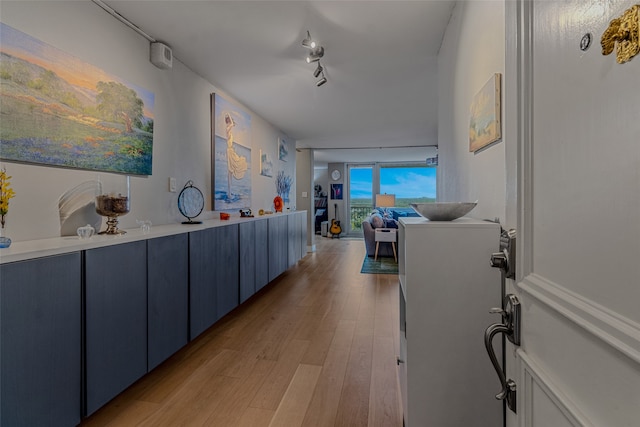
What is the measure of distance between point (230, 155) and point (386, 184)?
7.81 metres

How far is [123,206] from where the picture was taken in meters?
1.95

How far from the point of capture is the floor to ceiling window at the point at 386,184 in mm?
10664

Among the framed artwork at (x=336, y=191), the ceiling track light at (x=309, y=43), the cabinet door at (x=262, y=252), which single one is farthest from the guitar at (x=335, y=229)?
the ceiling track light at (x=309, y=43)

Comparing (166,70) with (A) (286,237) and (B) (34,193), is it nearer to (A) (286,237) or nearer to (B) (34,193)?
(B) (34,193)

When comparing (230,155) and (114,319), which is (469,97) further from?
(230,155)

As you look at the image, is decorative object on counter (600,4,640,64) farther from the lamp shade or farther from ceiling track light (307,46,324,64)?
the lamp shade

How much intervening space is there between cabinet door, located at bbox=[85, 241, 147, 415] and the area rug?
12.4ft

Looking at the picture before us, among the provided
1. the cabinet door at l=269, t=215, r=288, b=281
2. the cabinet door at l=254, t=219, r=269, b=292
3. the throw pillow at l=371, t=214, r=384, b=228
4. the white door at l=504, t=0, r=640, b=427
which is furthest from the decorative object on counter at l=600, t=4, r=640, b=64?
the throw pillow at l=371, t=214, r=384, b=228

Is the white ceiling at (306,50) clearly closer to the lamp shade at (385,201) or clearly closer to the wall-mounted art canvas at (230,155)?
the wall-mounted art canvas at (230,155)

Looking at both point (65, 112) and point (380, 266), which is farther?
point (380, 266)

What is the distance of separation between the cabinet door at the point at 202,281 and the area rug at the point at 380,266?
9.93 feet

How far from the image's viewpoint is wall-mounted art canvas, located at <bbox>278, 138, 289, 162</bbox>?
18.4ft

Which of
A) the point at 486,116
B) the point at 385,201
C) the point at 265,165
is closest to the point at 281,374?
the point at 486,116

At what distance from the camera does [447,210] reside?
147 centimetres
